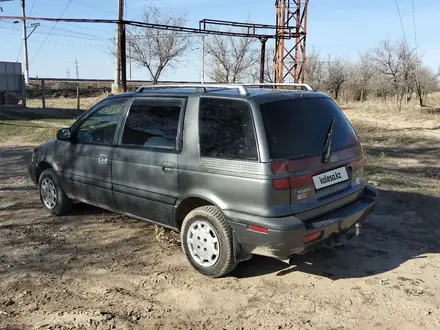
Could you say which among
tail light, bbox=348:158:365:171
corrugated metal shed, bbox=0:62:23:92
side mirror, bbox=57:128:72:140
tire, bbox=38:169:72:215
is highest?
corrugated metal shed, bbox=0:62:23:92

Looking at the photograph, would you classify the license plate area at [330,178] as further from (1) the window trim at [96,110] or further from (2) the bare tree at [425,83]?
(2) the bare tree at [425,83]

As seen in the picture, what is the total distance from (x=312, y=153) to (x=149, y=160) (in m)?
1.63

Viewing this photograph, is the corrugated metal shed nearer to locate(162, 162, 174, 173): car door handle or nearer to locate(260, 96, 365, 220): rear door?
locate(162, 162, 174, 173): car door handle

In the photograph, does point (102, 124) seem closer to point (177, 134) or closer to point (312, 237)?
point (177, 134)

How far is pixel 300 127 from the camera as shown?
375cm

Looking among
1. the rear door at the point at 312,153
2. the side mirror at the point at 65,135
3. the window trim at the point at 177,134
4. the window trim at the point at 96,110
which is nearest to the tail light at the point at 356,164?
the rear door at the point at 312,153

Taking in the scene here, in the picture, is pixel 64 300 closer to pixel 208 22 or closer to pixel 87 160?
pixel 87 160

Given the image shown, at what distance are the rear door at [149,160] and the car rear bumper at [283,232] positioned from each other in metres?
0.84

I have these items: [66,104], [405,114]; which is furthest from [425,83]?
[66,104]

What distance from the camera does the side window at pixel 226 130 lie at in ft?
11.8

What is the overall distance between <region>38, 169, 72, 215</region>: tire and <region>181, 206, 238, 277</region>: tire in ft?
7.46

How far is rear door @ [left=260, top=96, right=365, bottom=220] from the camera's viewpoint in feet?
11.5

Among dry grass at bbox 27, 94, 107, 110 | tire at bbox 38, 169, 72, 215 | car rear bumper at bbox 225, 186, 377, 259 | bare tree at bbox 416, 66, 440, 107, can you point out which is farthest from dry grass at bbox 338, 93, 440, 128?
dry grass at bbox 27, 94, 107, 110

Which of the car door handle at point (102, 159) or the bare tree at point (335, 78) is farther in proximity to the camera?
the bare tree at point (335, 78)
